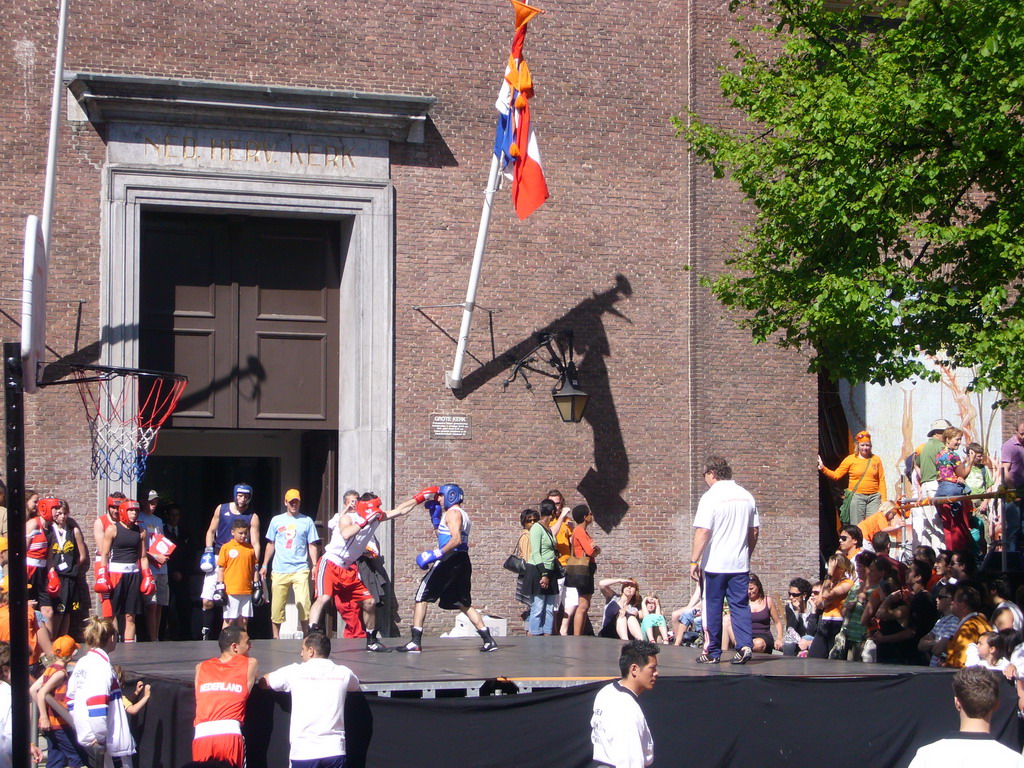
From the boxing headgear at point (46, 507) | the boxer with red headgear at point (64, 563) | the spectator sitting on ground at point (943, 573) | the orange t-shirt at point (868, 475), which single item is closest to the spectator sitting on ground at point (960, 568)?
the spectator sitting on ground at point (943, 573)

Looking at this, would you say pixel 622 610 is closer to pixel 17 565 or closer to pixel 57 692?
pixel 57 692

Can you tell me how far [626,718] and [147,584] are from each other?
8361mm

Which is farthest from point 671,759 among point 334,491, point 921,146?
point 334,491

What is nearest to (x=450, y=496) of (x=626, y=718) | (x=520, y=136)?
(x=626, y=718)

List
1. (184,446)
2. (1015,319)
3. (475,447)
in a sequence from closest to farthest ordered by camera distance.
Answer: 1. (1015,319)
2. (475,447)
3. (184,446)

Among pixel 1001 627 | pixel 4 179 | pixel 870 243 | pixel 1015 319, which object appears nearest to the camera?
pixel 1001 627

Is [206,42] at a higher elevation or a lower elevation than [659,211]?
higher

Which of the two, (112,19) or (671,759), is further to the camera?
(112,19)

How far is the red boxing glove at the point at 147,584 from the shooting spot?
1488 centimetres

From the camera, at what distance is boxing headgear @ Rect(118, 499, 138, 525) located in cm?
1475

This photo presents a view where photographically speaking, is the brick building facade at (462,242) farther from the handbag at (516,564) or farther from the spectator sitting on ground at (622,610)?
the handbag at (516,564)

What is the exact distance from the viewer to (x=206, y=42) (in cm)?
1652

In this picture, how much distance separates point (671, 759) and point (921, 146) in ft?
22.5

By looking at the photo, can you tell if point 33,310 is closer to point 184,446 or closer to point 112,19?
point 112,19
